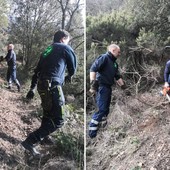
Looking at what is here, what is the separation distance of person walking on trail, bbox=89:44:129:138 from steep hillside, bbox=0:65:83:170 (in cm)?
18

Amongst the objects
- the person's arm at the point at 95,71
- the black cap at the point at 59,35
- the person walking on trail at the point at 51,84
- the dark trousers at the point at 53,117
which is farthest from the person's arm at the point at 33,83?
the person's arm at the point at 95,71

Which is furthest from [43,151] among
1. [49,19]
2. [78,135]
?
[49,19]

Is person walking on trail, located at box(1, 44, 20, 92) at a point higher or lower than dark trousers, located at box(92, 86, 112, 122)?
higher

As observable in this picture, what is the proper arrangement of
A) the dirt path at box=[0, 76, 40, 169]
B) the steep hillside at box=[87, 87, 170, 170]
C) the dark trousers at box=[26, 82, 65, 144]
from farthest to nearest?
the steep hillside at box=[87, 87, 170, 170]
the dark trousers at box=[26, 82, 65, 144]
the dirt path at box=[0, 76, 40, 169]

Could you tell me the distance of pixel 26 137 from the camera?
2.18 metres

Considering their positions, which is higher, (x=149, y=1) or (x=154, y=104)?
(x=149, y=1)

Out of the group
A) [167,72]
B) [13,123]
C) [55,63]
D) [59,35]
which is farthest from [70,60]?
[167,72]

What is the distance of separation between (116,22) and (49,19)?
1.83 ft

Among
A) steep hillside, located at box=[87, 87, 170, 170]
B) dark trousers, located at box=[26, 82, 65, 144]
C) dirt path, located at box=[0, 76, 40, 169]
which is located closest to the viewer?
dirt path, located at box=[0, 76, 40, 169]

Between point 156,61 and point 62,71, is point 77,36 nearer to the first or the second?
point 62,71

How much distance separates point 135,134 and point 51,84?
2.44 feet

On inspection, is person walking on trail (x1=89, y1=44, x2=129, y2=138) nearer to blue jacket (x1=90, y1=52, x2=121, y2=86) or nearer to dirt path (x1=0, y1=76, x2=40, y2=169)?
blue jacket (x1=90, y1=52, x2=121, y2=86)

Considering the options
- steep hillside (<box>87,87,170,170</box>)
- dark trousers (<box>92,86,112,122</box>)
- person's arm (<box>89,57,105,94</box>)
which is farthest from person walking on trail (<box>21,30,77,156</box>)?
steep hillside (<box>87,87,170,170</box>)

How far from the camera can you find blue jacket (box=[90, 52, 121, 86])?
7.47 feet
